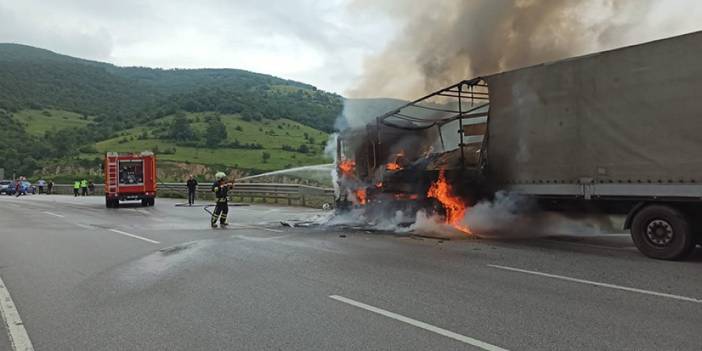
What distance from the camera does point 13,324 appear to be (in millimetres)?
4883

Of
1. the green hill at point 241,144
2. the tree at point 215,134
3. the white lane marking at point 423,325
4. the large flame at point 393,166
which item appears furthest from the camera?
the tree at point 215,134

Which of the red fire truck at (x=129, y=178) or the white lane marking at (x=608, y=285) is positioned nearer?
the white lane marking at (x=608, y=285)

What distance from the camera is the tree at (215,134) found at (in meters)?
78.2

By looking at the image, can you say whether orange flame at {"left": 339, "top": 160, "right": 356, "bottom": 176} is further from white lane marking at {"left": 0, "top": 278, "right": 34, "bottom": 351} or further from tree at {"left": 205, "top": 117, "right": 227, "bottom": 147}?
tree at {"left": 205, "top": 117, "right": 227, "bottom": 147}

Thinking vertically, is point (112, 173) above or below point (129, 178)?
above

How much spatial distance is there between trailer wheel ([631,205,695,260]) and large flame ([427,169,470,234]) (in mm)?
3620

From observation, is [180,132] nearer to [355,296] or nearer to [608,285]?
[355,296]

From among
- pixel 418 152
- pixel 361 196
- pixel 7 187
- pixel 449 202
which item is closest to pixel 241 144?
pixel 7 187

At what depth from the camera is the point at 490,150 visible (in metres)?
10.3

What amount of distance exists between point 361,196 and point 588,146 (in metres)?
6.52

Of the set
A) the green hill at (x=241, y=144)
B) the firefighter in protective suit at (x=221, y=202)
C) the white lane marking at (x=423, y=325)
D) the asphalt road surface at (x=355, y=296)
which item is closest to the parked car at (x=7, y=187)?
the green hill at (x=241, y=144)

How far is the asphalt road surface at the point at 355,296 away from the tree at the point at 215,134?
69965 mm

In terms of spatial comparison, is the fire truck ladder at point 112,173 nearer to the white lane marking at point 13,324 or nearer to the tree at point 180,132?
the white lane marking at point 13,324

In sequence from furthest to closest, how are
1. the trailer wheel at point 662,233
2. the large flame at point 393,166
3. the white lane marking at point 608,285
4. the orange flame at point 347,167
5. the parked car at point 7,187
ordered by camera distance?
the parked car at point 7,187, the orange flame at point 347,167, the large flame at point 393,166, the trailer wheel at point 662,233, the white lane marking at point 608,285
